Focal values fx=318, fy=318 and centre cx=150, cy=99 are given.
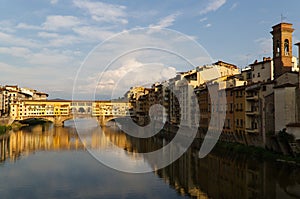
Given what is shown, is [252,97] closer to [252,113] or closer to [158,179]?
[252,113]

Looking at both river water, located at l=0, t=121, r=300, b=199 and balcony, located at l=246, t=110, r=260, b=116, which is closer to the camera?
river water, located at l=0, t=121, r=300, b=199

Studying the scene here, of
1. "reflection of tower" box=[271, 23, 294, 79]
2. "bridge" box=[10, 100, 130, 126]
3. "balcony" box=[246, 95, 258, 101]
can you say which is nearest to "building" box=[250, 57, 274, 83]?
"reflection of tower" box=[271, 23, 294, 79]

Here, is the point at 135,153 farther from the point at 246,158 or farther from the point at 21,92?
the point at 21,92

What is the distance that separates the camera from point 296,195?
1000 cm

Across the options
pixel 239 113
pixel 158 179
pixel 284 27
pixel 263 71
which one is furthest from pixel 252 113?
pixel 158 179

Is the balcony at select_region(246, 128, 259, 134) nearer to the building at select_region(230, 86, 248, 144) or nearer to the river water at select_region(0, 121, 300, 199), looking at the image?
the building at select_region(230, 86, 248, 144)

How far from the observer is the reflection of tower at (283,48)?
61.8 ft

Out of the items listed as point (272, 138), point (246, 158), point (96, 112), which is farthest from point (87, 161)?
point (96, 112)

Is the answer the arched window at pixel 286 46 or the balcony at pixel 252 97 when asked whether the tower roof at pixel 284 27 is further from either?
the balcony at pixel 252 97

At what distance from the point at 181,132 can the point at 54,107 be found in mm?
31155

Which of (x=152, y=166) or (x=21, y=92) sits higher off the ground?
(x=21, y=92)

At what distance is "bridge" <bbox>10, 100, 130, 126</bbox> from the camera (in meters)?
44.7

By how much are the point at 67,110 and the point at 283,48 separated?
135 feet

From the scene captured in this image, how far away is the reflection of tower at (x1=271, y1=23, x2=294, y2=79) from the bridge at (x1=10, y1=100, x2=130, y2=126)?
30.5 metres
